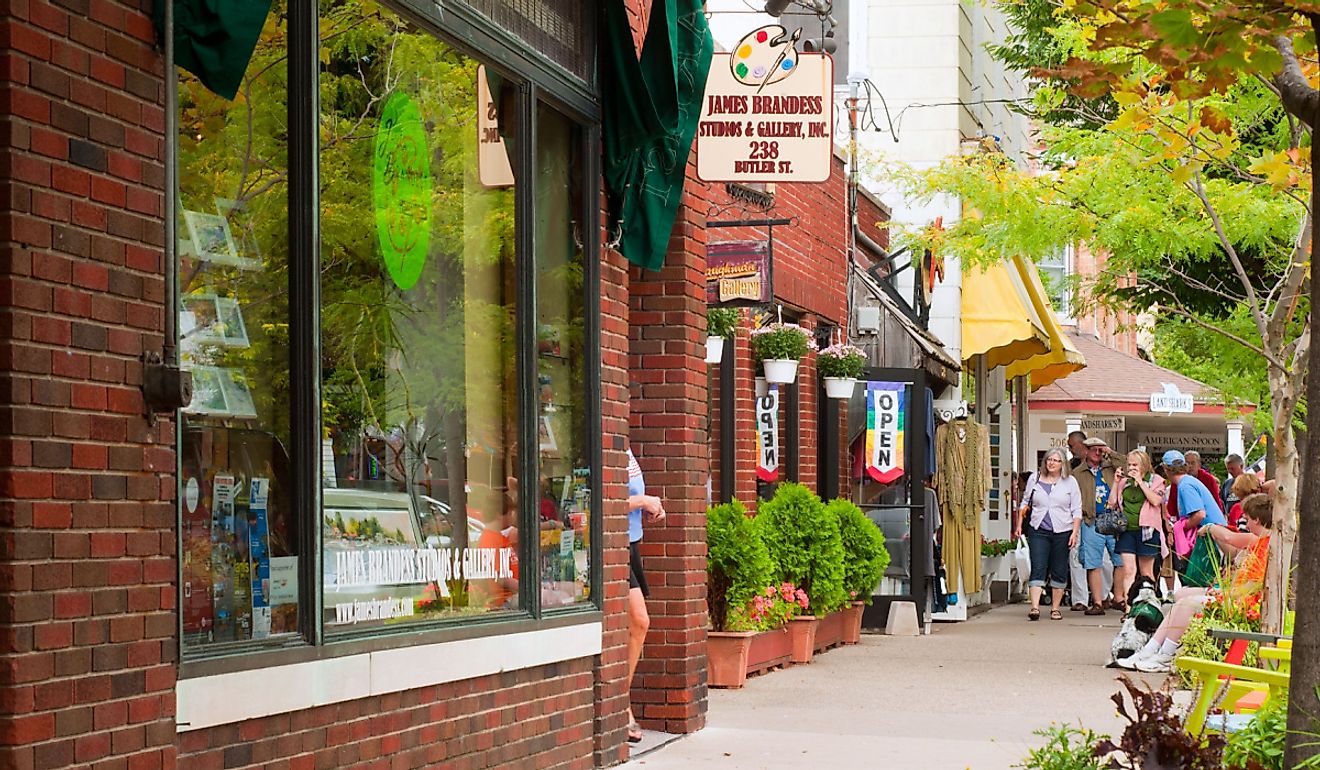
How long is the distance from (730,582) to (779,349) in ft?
9.32

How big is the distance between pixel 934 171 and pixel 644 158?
9.59 meters

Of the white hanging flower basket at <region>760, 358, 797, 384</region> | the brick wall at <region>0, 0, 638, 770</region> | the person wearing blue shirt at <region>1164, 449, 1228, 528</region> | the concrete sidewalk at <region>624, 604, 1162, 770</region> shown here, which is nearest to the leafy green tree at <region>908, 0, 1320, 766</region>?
the person wearing blue shirt at <region>1164, 449, 1228, 528</region>

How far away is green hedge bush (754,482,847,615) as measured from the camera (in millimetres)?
14609

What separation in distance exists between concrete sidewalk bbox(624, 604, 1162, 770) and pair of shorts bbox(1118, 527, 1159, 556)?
2713mm

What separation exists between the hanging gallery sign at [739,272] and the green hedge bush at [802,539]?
6.05 feet

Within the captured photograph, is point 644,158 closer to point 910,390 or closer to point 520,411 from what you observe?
point 520,411

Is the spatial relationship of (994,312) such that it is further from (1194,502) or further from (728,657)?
(728,657)

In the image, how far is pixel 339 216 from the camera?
22.0 feet

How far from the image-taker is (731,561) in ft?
43.3

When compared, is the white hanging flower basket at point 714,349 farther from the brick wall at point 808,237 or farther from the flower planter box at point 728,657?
the flower planter box at point 728,657

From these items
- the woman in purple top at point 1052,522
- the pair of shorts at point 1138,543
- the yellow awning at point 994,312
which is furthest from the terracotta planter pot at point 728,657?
the yellow awning at point 994,312

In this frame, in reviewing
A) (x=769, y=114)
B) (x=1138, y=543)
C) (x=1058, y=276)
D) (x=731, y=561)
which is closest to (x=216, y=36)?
(x=769, y=114)

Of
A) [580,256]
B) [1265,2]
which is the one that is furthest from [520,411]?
[1265,2]

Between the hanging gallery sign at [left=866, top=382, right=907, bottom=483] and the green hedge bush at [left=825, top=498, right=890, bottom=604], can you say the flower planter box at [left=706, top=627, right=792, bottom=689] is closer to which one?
the green hedge bush at [left=825, top=498, right=890, bottom=604]
